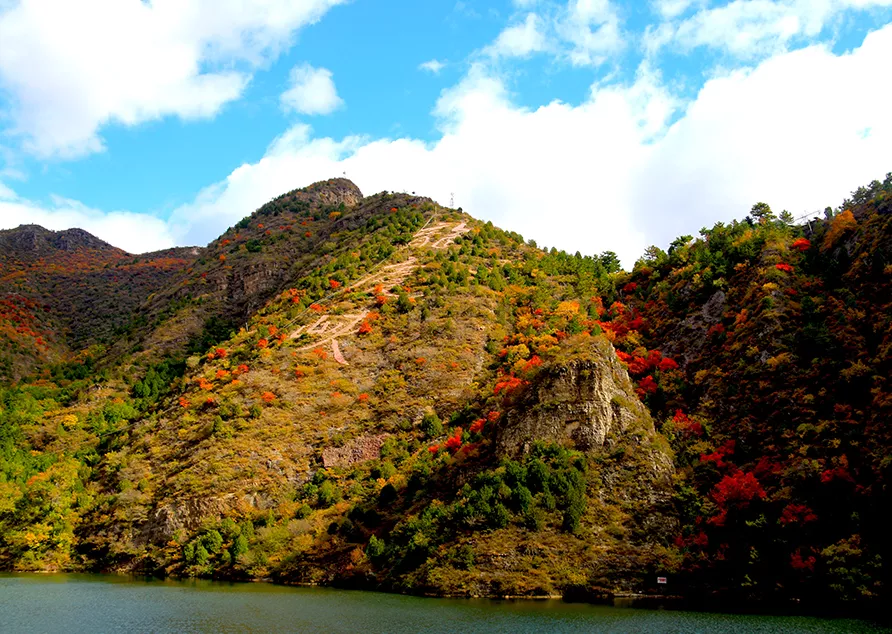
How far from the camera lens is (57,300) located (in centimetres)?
16512

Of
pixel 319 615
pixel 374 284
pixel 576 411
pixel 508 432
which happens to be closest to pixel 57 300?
pixel 374 284

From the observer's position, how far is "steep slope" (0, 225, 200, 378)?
137 metres

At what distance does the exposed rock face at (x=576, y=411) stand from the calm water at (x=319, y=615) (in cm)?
1808

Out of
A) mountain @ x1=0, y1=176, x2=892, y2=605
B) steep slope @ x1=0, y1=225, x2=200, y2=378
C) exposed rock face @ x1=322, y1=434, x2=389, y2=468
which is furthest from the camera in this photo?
steep slope @ x1=0, y1=225, x2=200, y2=378

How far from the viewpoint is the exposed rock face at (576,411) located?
69938 mm

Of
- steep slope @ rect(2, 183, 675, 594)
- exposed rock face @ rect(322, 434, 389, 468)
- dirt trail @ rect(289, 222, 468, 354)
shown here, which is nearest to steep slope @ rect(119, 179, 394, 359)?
dirt trail @ rect(289, 222, 468, 354)

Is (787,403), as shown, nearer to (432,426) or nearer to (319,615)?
(432,426)

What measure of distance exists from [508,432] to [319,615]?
29912 millimetres

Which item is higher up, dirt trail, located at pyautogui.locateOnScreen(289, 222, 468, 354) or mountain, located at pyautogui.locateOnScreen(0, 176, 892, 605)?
dirt trail, located at pyautogui.locateOnScreen(289, 222, 468, 354)

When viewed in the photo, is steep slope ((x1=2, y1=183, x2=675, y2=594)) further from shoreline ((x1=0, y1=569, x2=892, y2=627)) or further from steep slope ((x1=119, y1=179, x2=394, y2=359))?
steep slope ((x1=119, y1=179, x2=394, y2=359))

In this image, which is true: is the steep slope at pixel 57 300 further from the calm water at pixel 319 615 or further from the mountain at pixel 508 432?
the calm water at pixel 319 615

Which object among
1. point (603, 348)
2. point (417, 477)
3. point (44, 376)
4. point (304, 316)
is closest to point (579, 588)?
point (417, 477)

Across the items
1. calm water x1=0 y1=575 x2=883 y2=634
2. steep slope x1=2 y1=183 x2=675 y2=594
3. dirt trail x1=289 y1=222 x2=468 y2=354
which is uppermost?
dirt trail x1=289 y1=222 x2=468 y2=354

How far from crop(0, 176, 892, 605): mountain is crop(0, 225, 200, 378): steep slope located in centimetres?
1922
